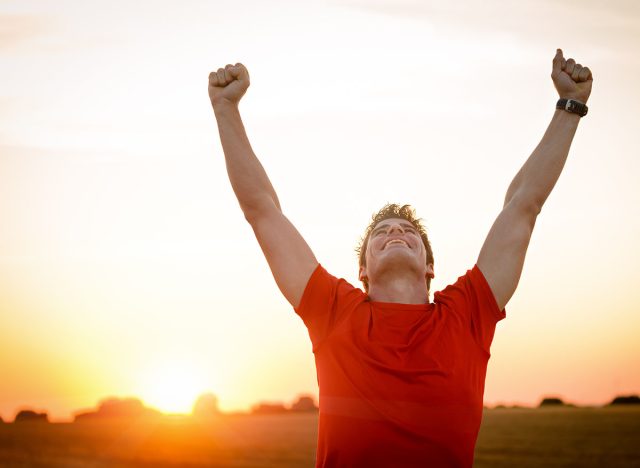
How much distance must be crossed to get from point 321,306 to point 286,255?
0.30 m

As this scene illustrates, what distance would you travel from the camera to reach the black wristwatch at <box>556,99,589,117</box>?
14.5ft

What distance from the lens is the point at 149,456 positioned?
101ft

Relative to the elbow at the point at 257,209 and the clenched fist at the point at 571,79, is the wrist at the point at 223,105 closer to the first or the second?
the elbow at the point at 257,209

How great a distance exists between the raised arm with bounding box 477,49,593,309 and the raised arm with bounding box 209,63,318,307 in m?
0.90

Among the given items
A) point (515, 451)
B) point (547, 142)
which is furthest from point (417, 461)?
point (515, 451)

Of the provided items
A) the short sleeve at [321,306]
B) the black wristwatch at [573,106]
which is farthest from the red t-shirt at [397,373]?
the black wristwatch at [573,106]

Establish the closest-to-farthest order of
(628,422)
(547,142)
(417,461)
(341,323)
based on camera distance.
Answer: (417,461) < (341,323) < (547,142) < (628,422)

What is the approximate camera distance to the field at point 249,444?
27719 millimetres

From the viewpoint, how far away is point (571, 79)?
4574 millimetres

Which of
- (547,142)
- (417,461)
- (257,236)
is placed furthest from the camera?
(547,142)

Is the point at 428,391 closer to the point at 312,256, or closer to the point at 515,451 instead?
the point at 312,256

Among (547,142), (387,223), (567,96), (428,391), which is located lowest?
(428,391)

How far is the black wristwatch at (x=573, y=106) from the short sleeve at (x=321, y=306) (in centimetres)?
162

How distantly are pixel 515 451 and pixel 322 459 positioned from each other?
28.1 meters
